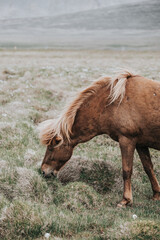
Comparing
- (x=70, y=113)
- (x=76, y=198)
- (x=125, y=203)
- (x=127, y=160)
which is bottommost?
(x=125, y=203)

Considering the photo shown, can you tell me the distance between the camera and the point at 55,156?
17.0 ft

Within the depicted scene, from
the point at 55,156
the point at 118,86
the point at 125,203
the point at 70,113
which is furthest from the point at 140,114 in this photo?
the point at 55,156

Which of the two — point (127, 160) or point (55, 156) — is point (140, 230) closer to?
point (127, 160)

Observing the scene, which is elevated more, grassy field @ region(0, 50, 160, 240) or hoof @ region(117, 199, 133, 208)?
grassy field @ region(0, 50, 160, 240)

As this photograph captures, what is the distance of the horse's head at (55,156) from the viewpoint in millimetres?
5141

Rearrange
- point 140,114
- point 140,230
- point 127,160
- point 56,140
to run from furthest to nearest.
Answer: point 56,140
point 127,160
point 140,114
point 140,230

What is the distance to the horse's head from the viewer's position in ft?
16.9

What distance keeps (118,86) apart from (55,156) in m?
1.67

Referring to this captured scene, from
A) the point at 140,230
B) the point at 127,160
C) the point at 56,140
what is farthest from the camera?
the point at 56,140

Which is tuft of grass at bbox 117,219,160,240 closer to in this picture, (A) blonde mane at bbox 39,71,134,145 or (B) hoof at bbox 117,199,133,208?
(B) hoof at bbox 117,199,133,208

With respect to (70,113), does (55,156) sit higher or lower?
lower

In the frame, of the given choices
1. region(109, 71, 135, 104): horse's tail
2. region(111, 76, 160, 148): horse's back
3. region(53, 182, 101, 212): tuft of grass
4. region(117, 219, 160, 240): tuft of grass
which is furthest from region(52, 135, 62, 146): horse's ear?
region(117, 219, 160, 240): tuft of grass

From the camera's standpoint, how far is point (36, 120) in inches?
349

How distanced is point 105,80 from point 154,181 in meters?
2.04
